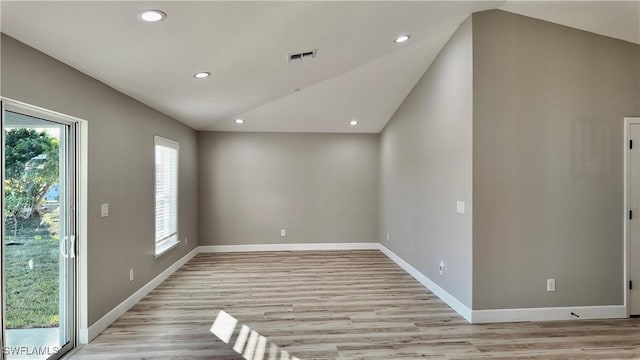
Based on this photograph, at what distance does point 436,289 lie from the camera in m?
4.16

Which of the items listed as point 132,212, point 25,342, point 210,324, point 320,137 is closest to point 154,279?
point 132,212

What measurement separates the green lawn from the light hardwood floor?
1.56 feet

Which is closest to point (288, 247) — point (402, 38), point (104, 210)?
point (104, 210)

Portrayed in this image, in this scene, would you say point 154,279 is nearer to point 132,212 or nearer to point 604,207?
point 132,212

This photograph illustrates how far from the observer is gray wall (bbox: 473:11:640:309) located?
11.0 feet

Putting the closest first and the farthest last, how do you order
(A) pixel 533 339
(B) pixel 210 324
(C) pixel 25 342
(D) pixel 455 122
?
(C) pixel 25 342 → (A) pixel 533 339 → (B) pixel 210 324 → (D) pixel 455 122

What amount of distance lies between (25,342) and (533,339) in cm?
402

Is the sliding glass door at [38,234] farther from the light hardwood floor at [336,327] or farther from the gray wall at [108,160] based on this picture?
the light hardwood floor at [336,327]

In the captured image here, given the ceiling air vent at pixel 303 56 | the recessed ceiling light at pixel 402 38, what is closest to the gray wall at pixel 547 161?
the recessed ceiling light at pixel 402 38

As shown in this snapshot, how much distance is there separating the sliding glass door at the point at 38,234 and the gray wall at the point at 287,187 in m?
3.80

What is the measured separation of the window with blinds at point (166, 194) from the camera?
4691 mm

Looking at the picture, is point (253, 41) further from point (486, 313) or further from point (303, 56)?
point (486, 313)

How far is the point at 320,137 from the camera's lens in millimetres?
6875

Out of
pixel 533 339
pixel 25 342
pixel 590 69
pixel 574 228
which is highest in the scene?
pixel 590 69
